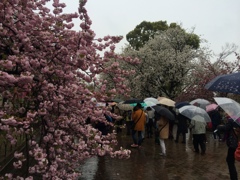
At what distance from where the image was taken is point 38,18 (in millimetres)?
5211

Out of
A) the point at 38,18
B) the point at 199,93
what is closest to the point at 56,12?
the point at 38,18

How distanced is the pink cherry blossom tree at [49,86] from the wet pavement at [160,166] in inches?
114

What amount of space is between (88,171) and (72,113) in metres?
3.64

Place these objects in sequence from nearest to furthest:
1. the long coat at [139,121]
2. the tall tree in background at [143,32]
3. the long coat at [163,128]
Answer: the long coat at [163,128]
the long coat at [139,121]
the tall tree in background at [143,32]

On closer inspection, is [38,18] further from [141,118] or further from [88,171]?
[141,118]

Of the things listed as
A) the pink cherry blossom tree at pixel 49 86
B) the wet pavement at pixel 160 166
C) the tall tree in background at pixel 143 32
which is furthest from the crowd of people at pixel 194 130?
the tall tree in background at pixel 143 32

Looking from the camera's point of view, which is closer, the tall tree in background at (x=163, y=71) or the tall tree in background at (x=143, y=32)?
the tall tree in background at (x=163, y=71)

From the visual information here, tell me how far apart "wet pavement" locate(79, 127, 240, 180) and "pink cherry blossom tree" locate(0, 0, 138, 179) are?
9.49ft

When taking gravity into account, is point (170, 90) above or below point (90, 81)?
above

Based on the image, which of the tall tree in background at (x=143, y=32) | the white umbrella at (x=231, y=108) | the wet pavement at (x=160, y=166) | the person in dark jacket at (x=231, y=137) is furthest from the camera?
the tall tree in background at (x=143, y=32)

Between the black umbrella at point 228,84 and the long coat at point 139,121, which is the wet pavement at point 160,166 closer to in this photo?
the long coat at point 139,121

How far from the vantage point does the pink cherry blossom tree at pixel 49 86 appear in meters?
4.69

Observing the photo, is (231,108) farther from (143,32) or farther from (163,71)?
(143,32)

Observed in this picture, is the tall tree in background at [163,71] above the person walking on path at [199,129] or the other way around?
above
